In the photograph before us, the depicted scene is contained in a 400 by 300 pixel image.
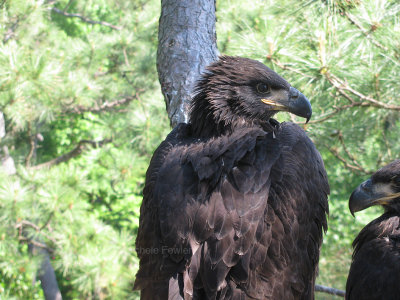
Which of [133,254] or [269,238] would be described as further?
[133,254]

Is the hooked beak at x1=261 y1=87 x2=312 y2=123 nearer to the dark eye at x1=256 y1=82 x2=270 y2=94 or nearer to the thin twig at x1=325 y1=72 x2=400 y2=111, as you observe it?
the dark eye at x1=256 y1=82 x2=270 y2=94

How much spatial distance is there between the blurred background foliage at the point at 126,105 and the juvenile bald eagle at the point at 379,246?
3.93 feet

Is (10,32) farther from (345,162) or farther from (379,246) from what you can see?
(379,246)

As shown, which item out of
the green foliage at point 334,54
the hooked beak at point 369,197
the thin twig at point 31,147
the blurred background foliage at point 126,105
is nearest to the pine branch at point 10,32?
the blurred background foliage at point 126,105

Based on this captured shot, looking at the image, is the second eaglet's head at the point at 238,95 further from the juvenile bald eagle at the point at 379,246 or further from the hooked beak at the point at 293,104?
the juvenile bald eagle at the point at 379,246

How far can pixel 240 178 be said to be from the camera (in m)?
2.34

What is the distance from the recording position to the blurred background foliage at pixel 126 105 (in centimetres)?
460

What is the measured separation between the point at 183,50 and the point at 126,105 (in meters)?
7.52

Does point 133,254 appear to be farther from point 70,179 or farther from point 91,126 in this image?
point 91,126

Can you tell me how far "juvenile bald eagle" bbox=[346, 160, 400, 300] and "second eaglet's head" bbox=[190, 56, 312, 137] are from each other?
100 cm

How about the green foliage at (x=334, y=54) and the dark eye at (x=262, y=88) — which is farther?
the green foliage at (x=334, y=54)

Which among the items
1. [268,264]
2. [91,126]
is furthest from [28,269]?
[268,264]

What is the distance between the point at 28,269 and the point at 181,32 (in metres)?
6.17

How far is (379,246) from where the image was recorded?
3084 mm
